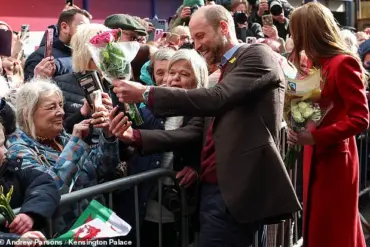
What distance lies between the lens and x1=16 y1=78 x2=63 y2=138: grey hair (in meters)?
2.84

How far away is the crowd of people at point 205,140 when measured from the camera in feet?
8.70

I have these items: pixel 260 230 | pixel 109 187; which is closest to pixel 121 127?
pixel 109 187

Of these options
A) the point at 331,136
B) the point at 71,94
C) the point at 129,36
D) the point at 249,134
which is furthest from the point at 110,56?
the point at 129,36

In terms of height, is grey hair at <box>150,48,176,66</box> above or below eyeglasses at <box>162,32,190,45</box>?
above

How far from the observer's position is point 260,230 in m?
3.20

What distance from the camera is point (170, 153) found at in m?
3.33

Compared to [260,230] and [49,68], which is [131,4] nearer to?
[49,68]

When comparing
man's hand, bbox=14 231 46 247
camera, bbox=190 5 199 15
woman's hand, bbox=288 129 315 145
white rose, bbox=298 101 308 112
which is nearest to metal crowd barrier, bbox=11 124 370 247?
man's hand, bbox=14 231 46 247

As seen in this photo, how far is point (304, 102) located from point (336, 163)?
0.49m

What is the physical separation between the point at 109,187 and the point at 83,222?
416 mm

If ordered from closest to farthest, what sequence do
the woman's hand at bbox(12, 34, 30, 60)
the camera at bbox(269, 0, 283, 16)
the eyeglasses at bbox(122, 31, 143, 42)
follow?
the eyeglasses at bbox(122, 31, 143, 42)
the woman's hand at bbox(12, 34, 30, 60)
the camera at bbox(269, 0, 283, 16)

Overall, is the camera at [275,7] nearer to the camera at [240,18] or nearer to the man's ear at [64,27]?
the camera at [240,18]

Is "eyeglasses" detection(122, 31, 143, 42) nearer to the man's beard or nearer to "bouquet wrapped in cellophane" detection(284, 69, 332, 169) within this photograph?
the man's beard

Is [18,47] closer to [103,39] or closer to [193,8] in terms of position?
[193,8]
